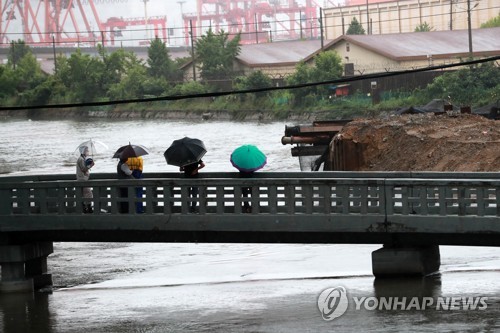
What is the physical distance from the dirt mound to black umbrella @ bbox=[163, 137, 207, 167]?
10.0m

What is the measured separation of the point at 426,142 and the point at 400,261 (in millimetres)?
12569

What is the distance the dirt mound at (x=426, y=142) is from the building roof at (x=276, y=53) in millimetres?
59554

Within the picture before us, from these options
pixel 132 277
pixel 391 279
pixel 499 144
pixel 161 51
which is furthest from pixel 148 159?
pixel 161 51

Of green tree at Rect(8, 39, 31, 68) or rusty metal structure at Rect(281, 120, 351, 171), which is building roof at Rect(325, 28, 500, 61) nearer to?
rusty metal structure at Rect(281, 120, 351, 171)

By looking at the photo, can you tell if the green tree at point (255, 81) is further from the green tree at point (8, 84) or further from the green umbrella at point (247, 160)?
the green umbrella at point (247, 160)

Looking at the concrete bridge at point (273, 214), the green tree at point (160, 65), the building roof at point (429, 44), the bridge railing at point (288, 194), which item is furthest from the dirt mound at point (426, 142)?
the green tree at point (160, 65)

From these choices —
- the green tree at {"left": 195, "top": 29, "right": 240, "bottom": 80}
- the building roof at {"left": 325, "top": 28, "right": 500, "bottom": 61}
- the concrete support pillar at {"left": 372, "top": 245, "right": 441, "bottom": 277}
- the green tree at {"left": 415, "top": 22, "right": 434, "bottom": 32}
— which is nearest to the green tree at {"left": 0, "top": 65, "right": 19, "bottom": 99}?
the green tree at {"left": 195, "top": 29, "right": 240, "bottom": 80}

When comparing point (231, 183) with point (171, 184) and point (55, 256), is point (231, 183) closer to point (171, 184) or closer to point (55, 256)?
point (171, 184)

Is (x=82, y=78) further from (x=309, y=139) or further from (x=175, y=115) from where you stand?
(x=309, y=139)

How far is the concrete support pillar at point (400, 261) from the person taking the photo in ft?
53.7

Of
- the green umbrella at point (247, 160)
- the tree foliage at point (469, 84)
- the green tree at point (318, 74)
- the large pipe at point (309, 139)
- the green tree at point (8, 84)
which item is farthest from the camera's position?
the green tree at point (8, 84)

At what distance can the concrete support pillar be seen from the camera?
16375mm

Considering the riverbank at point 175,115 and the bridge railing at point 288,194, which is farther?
the riverbank at point 175,115

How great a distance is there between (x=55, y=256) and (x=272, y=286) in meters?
6.43
